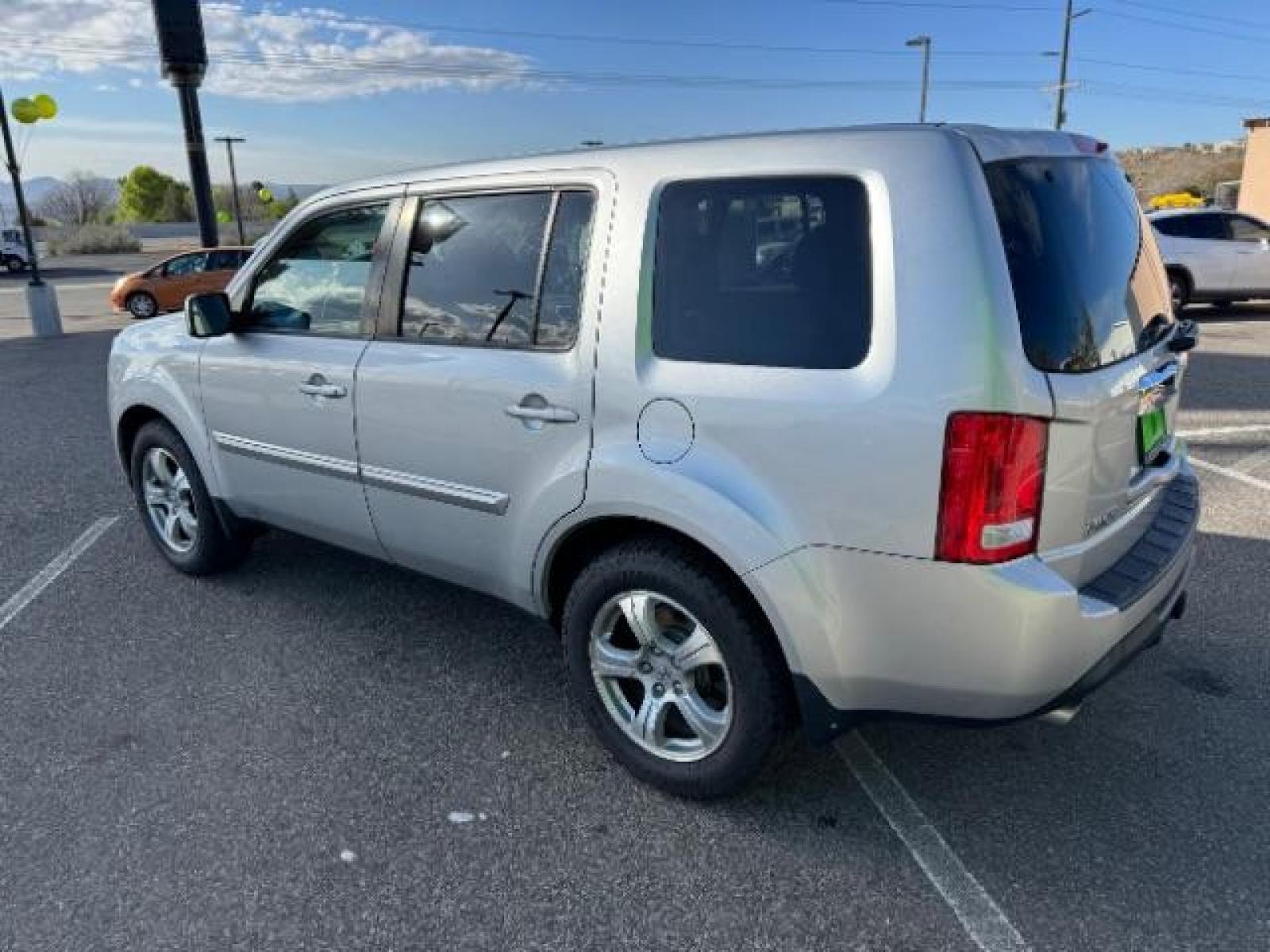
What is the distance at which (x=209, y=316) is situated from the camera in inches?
141

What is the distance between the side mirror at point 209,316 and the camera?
358 centimetres

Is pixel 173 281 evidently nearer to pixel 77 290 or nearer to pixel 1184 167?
pixel 77 290

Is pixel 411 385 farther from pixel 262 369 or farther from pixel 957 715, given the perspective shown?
pixel 957 715

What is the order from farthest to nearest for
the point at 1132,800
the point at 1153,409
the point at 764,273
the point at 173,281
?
1. the point at 173,281
2. the point at 1132,800
3. the point at 1153,409
4. the point at 764,273

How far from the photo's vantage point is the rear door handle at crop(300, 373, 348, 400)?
3.24 meters

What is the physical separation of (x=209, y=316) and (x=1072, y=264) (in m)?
3.02

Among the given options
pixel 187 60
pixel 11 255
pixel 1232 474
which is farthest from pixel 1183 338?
pixel 11 255

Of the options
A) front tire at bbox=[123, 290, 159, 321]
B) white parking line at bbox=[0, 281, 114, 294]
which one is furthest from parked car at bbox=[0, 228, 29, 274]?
front tire at bbox=[123, 290, 159, 321]

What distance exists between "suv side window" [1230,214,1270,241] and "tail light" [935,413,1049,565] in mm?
14317

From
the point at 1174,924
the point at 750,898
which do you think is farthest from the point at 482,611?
the point at 1174,924

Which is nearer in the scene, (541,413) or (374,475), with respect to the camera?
(541,413)

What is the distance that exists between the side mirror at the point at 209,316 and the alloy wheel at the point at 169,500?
2.79ft

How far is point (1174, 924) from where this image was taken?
2.15 meters

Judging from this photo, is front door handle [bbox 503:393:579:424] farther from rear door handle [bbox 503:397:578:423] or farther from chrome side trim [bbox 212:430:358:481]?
chrome side trim [bbox 212:430:358:481]
